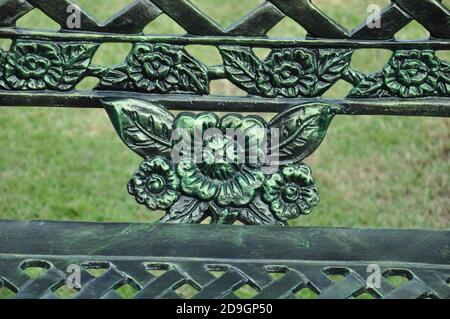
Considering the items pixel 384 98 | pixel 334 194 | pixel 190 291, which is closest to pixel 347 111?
pixel 384 98

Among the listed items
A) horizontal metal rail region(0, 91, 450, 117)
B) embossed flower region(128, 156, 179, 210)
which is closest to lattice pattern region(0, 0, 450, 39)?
horizontal metal rail region(0, 91, 450, 117)

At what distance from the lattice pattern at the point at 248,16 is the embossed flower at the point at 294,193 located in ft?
0.93

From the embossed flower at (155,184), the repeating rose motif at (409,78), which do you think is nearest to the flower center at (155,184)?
the embossed flower at (155,184)

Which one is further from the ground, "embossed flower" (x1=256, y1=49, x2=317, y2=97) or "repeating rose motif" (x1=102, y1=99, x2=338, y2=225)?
"embossed flower" (x1=256, y1=49, x2=317, y2=97)

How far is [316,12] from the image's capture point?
176 centimetres

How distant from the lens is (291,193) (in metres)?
1.81

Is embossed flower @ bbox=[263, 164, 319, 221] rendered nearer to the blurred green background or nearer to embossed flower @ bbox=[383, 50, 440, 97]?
embossed flower @ bbox=[383, 50, 440, 97]

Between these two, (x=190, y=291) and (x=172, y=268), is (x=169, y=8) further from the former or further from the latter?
(x=190, y=291)

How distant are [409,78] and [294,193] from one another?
12.9 inches

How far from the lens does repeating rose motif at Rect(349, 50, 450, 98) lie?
1795 millimetres

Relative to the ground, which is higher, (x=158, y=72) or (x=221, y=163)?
(x=158, y=72)

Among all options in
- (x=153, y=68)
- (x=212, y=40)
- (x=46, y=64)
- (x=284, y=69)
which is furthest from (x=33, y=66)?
(x=284, y=69)

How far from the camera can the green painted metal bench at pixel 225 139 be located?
1.76 meters

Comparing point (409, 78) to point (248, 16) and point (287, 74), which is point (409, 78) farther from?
point (248, 16)
